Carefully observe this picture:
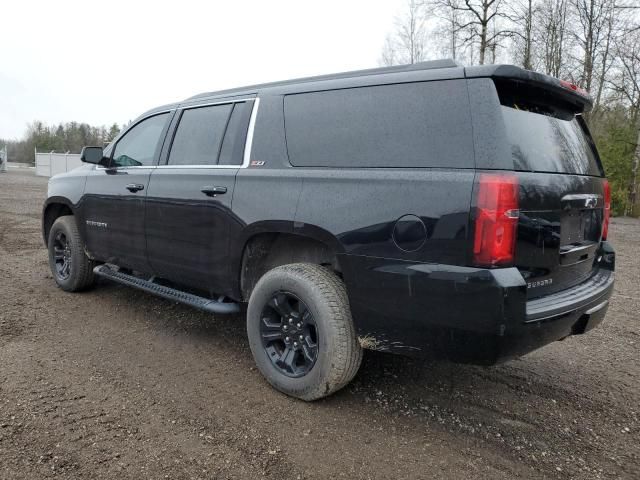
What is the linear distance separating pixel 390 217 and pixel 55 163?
37.0 m

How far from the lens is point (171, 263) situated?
3885 millimetres

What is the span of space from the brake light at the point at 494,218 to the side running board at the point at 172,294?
188 centimetres

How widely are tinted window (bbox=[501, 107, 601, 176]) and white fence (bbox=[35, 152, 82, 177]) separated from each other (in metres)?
34.5

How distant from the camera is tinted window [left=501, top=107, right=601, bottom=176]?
8.18 feet

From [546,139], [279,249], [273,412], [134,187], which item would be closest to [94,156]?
[134,187]

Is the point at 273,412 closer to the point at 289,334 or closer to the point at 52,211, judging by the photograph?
the point at 289,334

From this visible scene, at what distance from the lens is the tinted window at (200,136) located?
3.73 m

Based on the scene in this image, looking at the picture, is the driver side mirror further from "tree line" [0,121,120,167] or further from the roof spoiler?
"tree line" [0,121,120,167]

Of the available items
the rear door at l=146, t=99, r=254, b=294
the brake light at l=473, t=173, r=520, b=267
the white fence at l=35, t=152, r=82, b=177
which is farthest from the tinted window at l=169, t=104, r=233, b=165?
the white fence at l=35, t=152, r=82, b=177

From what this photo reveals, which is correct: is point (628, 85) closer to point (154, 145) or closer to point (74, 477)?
point (154, 145)

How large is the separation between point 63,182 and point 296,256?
3.23 metres

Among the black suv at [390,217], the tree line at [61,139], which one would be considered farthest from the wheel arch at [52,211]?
the tree line at [61,139]

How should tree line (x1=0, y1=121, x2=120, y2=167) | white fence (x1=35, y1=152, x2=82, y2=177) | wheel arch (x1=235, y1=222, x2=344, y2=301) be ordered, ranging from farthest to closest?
tree line (x1=0, y1=121, x2=120, y2=167), white fence (x1=35, y1=152, x2=82, y2=177), wheel arch (x1=235, y1=222, x2=344, y2=301)

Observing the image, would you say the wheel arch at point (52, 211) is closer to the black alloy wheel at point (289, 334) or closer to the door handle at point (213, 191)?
the door handle at point (213, 191)
